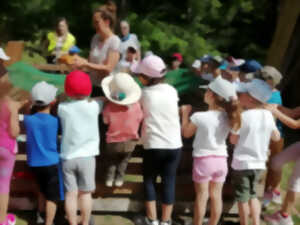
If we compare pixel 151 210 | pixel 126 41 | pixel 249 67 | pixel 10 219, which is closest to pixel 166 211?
pixel 151 210

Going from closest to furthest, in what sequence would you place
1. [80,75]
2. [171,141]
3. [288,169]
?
[80,75], [171,141], [288,169]

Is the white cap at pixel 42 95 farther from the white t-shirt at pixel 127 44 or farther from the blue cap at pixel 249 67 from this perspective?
the blue cap at pixel 249 67

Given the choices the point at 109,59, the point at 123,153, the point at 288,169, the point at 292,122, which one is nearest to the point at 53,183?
the point at 123,153

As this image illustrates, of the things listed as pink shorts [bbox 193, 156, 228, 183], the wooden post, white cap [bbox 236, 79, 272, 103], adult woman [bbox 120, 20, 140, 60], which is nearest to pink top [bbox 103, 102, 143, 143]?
pink shorts [bbox 193, 156, 228, 183]

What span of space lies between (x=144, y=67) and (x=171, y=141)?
2.44 ft

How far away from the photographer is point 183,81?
16.9ft

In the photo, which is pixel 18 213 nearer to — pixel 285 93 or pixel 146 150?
pixel 146 150

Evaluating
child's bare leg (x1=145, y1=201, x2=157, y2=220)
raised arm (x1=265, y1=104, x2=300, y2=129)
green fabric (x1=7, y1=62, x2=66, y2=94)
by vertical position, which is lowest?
child's bare leg (x1=145, y1=201, x2=157, y2=220)

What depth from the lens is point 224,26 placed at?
11.0 meters

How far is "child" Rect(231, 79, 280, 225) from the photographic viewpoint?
4.11m

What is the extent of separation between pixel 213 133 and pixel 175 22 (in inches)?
276

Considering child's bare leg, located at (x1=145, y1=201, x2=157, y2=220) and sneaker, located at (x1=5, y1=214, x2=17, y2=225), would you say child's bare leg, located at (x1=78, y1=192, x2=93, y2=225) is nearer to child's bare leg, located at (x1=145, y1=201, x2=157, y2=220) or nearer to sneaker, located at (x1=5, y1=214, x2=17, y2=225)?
child's bare leg, located at (x1=145, y1=201, x2=157, y2=220)

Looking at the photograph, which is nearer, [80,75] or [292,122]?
[80,75]

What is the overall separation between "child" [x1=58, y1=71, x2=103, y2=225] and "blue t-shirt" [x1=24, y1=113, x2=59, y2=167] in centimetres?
8
